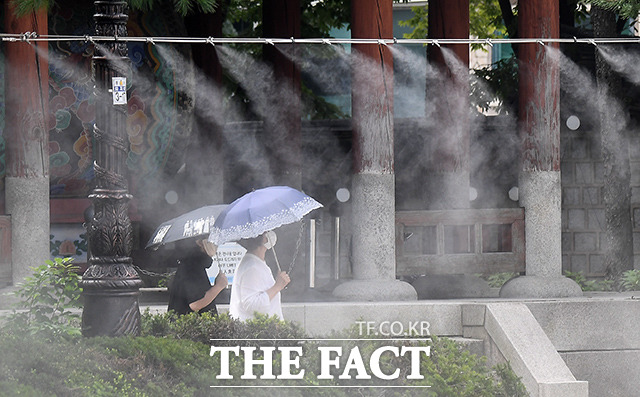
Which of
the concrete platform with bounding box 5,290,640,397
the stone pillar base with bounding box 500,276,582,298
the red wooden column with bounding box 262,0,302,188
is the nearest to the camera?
the concrete platform with bounding box 5,290,640,397

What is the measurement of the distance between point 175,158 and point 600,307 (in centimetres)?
732

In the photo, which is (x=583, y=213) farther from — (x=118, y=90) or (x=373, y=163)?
(x=118, y=90)

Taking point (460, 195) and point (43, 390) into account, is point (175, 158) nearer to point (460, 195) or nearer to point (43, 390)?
point (460, 195)

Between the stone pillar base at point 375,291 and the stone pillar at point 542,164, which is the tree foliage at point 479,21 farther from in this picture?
the stone pillar base at point 375,291

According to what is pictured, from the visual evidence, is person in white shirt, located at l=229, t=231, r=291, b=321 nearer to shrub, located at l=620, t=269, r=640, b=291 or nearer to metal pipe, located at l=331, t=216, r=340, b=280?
metal pipe, located at l=331, t=216, r=340, b=280

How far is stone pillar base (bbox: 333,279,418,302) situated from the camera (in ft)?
58.4

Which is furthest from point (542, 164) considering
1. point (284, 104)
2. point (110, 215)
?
point (110, 215)

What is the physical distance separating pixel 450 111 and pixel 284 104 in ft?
8.67

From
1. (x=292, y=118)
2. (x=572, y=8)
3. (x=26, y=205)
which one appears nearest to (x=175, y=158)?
(x=292, y=118)

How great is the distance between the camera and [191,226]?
14461mm

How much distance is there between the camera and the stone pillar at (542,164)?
18.7 m

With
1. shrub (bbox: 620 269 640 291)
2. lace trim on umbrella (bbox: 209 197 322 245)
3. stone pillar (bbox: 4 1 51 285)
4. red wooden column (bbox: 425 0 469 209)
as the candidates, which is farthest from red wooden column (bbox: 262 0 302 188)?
lace trim on umbrella (bbox: 209 197 322 245)

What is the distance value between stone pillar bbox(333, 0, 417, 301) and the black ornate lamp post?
16.9 feet

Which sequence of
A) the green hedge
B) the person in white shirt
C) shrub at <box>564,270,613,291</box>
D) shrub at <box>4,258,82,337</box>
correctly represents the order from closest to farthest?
the green hedge
the person in white shirt
shrub at <box>4,258,82,337</box>
shrub at <box>564,270,613,291</box>
